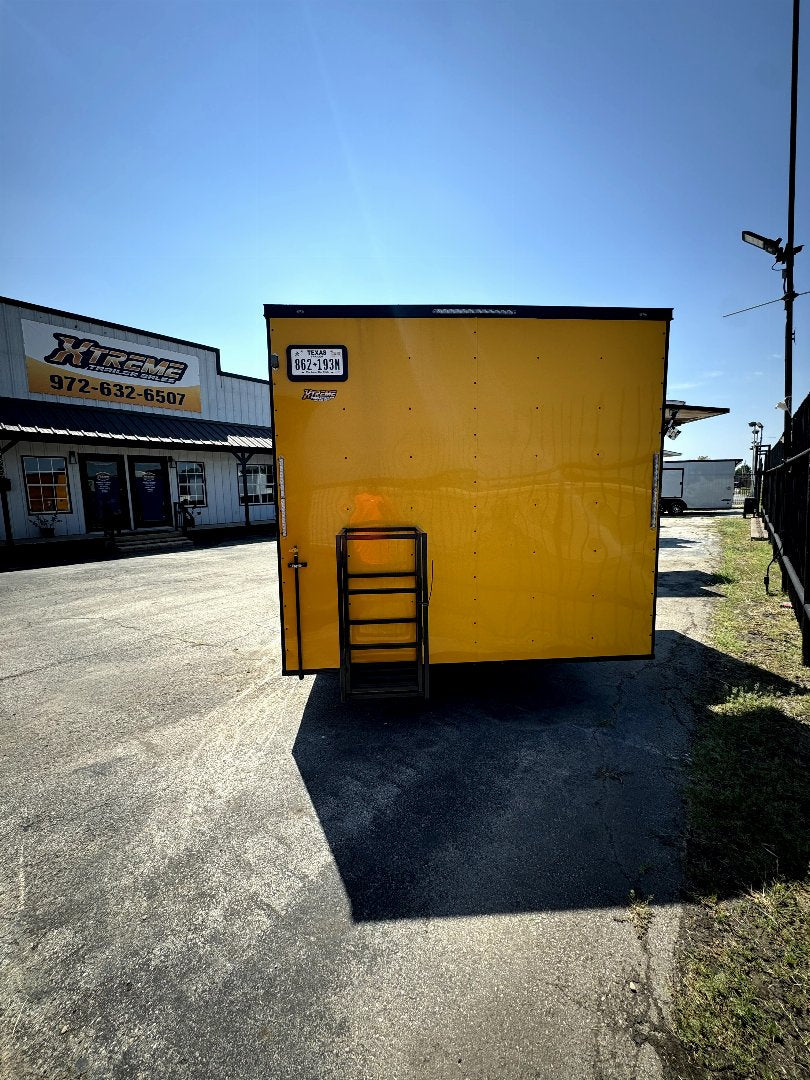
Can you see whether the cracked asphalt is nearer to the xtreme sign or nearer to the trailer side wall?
the trailer side wall

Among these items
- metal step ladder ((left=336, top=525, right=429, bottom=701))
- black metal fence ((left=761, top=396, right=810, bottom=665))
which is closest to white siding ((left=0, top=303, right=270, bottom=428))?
metal step ladder ((left=336, top=525, right=429, bottom=701))

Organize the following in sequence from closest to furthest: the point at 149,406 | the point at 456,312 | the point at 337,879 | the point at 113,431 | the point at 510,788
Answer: the point at 337,879, the point at 510,788, the point at 456,312, the point at 113,431, the point at 149,406

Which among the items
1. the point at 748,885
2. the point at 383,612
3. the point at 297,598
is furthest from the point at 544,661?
the point at 297,598

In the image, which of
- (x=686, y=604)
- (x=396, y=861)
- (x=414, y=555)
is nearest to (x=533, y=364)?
(x=414, y=555)

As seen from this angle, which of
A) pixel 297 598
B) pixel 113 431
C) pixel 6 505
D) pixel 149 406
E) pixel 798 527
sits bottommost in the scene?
pixel 297 598

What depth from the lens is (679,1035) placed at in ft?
6.04

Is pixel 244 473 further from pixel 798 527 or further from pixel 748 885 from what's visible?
pixel 748 885

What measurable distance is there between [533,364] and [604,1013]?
4304 mm

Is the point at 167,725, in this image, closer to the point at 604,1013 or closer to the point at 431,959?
the point at 431,959

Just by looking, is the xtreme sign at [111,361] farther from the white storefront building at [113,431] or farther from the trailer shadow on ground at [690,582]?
the trailer shadow on ground at [690,582]

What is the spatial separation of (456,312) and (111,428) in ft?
55.7

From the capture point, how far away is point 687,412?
420 inches

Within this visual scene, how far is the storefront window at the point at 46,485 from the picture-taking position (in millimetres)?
15828

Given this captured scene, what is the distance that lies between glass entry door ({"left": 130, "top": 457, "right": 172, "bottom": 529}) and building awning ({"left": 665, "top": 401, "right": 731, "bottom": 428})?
18.4 metres
